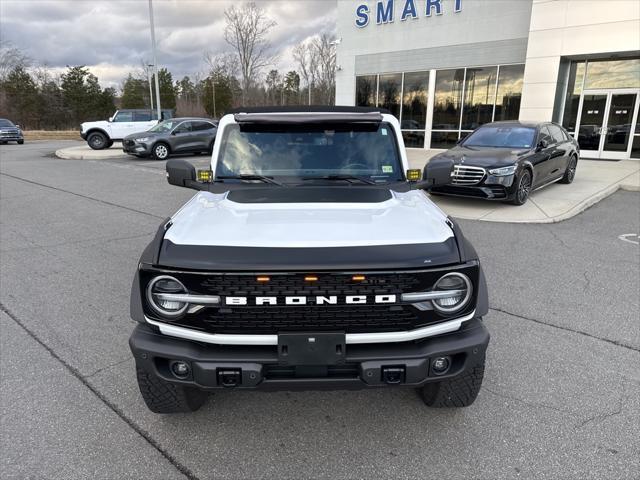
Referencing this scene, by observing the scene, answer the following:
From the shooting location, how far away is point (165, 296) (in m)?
2.25

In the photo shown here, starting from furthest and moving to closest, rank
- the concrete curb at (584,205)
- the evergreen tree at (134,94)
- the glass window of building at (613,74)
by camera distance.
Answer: the evergreen tree at (134,94) → the glass window of building at (613,74) → the concrete curb at (584,205)

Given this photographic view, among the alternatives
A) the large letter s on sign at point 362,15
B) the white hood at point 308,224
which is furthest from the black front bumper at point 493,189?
the large letter s on sign at point 362,15

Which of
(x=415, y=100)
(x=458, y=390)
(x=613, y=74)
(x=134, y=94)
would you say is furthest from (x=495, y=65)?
(x=134, y=94)

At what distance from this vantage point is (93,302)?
14.9 ft

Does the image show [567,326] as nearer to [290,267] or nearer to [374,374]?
[374,374]

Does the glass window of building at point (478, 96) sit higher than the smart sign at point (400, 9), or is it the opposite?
the smart sign at point (400, 9)

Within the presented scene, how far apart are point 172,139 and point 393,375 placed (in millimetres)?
18408

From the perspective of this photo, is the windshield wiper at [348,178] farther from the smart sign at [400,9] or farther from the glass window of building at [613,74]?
the smart sign at [400,9]

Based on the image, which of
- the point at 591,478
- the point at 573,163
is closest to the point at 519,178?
the point at 573,163

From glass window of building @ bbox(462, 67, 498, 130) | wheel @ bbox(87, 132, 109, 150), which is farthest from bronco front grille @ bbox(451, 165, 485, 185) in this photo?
wheel @ bbox(87, 132, 109, 150)

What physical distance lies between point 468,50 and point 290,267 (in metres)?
20.9

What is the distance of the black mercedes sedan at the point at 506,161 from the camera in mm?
8727

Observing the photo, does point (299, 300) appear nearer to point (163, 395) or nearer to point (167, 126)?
point (163, 395)

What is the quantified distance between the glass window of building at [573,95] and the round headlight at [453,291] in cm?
1872
